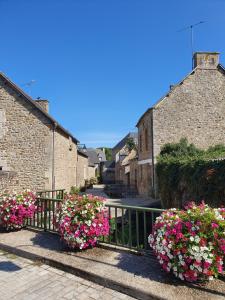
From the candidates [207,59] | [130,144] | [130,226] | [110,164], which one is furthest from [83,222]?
[110,164]

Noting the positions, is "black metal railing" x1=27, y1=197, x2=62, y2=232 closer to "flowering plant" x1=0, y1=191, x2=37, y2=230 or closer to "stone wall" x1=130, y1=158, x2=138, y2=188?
"flowering plant" x1=0, y1=191, x2=37, y2=230

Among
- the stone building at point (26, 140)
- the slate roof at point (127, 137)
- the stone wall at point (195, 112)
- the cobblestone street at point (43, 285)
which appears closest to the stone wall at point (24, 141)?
the stone building at point (26, 140)

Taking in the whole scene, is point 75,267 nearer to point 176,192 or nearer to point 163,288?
point 163,288

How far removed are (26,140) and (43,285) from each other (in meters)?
10.7

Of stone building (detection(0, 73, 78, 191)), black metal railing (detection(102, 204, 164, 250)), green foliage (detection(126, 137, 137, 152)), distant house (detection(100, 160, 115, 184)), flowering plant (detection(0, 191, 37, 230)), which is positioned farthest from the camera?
distant house (detection(100, 160, 115, 184))

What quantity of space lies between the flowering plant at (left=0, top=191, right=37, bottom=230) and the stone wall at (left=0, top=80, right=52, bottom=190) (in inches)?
267

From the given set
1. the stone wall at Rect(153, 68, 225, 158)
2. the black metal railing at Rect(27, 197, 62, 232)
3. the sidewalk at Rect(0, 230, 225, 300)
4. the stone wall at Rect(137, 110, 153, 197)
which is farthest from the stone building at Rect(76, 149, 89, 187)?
the sidewalk at Rect(0, 230, 225, 300)

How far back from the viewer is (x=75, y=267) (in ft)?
14.7

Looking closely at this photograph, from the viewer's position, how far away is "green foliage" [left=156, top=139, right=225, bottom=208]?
9.52m

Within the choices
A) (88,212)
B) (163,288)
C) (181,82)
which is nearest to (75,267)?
(88,212)

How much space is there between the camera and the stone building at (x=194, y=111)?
18.1 m

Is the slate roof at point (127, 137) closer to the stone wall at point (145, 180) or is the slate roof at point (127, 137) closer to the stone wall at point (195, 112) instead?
the stone wall at point (145, 180)

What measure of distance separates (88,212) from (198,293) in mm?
2353

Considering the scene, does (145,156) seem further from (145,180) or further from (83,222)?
(83,222)
